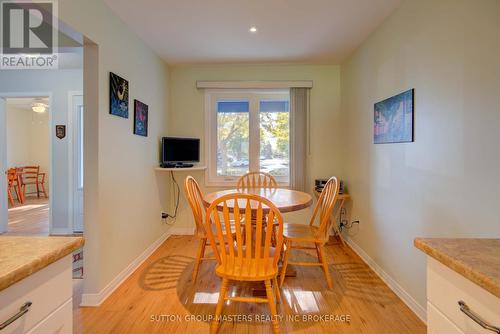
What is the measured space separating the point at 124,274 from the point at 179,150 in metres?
1.58

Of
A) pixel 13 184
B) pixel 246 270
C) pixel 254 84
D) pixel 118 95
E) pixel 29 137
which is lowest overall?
pixel 246 270

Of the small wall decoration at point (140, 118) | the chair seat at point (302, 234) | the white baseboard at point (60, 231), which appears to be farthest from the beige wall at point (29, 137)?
the chair seat at point (302, 234)

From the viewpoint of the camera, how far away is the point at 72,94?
11.6 ft

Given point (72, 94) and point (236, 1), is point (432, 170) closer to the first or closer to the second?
point (236, 1)

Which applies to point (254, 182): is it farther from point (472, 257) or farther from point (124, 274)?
point (472, 257)

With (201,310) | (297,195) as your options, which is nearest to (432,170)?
(297,195)

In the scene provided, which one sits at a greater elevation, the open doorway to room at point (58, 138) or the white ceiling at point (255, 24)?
the white ceiling at point (255, 24)

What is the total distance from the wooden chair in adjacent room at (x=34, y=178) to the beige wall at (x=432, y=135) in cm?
770

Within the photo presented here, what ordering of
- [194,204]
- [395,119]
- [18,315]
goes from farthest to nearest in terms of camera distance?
[395,119], [194,204], [18,315]

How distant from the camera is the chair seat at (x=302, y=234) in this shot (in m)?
2.05

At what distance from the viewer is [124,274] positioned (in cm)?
231

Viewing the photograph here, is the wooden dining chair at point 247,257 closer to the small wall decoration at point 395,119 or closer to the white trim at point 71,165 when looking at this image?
the small wall decoration at point 395,119

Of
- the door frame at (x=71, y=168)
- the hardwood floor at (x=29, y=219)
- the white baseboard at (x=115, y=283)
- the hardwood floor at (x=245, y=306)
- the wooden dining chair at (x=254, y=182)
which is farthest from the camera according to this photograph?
the hardwood floor at (x=29, y=219)

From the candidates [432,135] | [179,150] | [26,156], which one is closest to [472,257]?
[432,135]
